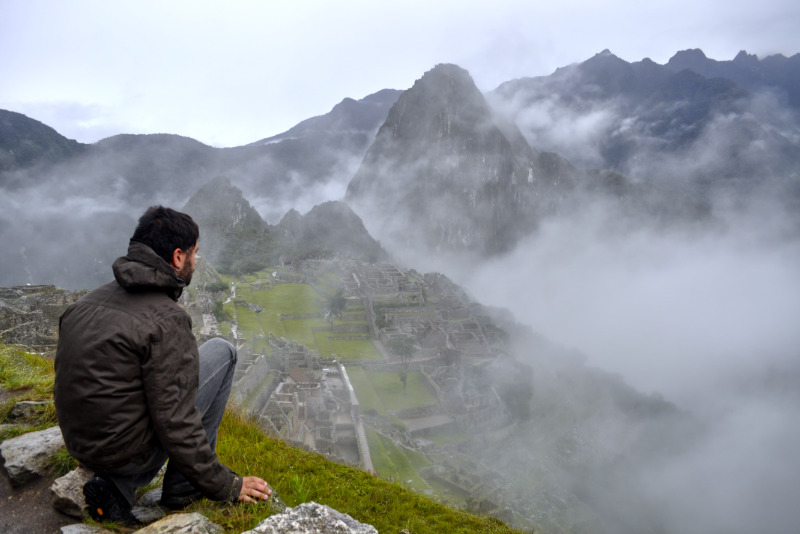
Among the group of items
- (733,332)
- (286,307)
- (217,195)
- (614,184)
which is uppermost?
(614,184)

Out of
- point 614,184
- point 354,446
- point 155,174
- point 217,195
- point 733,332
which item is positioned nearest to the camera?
point 354,446

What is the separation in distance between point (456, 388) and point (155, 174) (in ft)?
216

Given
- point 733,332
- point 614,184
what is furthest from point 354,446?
point 614,184

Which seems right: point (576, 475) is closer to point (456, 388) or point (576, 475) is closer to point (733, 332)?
point (456, 388)

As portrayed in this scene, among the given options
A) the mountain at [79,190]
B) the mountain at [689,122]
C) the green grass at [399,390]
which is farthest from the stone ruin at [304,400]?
the mountain at [689,122]

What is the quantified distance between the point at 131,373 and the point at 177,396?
19 centimetres

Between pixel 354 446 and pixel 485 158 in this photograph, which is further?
pixel 485 158

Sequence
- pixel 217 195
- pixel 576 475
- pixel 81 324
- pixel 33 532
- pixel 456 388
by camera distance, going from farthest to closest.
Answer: pixel 217 195 → pixel 456 388 → pixel 576 475 → pixel 33 532 → pixel 81 324

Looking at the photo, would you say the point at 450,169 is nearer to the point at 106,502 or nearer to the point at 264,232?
the point at 264,232

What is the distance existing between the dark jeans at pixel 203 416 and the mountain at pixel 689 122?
103 meters

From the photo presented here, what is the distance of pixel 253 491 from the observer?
6.95 ft

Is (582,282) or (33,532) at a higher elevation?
(33,532)

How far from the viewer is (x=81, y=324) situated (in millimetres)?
1691

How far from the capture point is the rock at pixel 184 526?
1.90 meters
